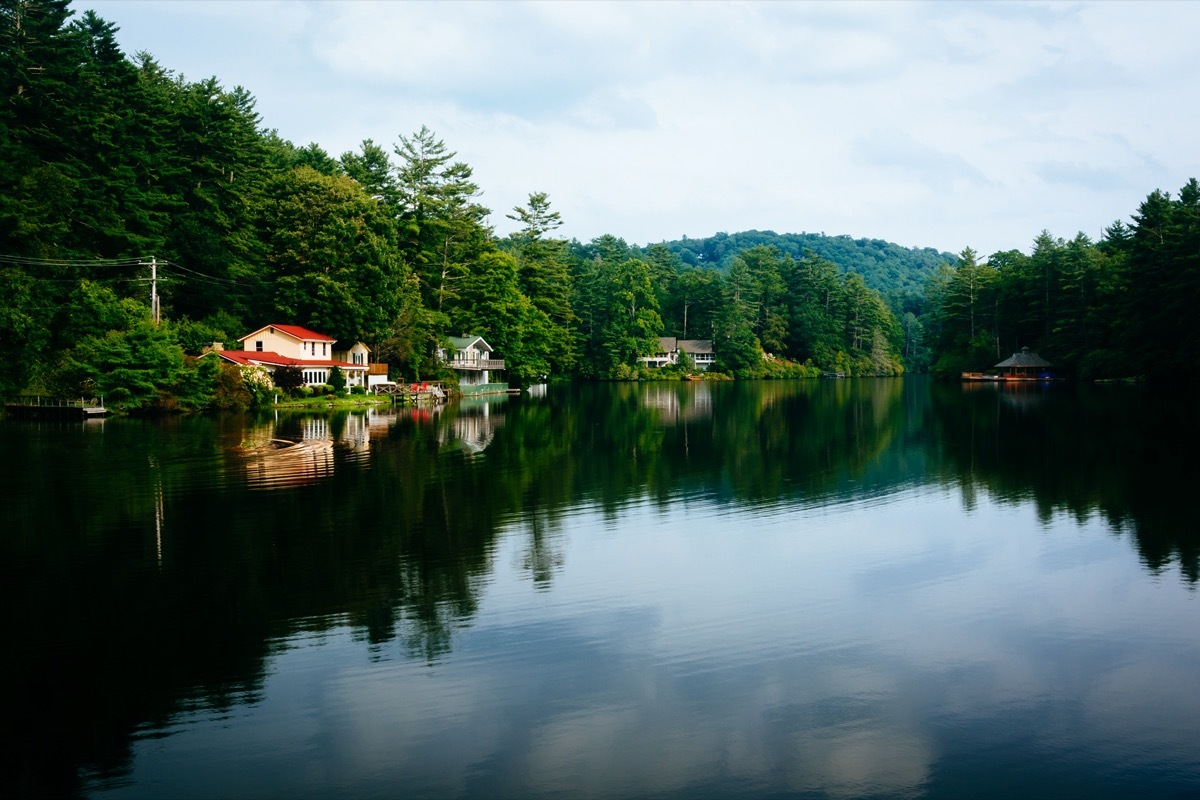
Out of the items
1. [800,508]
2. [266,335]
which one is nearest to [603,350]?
[266,335]

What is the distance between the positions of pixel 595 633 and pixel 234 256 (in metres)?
57.1

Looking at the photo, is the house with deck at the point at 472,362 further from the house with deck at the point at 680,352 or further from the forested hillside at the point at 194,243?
the house with deck at the point at 680,352

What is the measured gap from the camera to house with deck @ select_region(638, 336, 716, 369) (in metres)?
116

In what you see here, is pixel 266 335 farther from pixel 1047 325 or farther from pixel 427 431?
pixel 1047 325

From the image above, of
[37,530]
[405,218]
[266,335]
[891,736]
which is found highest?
[405,218]

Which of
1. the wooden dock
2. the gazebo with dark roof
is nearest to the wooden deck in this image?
the wooden dock

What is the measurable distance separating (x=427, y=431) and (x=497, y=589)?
25.4 metres

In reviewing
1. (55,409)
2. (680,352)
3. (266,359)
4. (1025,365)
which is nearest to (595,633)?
(55,409)

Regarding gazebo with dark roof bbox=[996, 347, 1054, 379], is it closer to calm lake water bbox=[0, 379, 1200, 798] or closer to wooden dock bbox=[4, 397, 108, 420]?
calm lake water bbox=[0, 379, 1200, 798]

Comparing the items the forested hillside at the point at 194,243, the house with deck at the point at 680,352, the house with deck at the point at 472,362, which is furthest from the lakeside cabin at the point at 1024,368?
the house with deck at the point at 472,362

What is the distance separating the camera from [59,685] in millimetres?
9500

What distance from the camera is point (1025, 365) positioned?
Answer: 100m

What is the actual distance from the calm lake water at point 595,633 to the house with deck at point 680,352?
9083cm

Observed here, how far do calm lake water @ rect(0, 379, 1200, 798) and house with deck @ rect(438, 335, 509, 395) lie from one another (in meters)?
46.5
